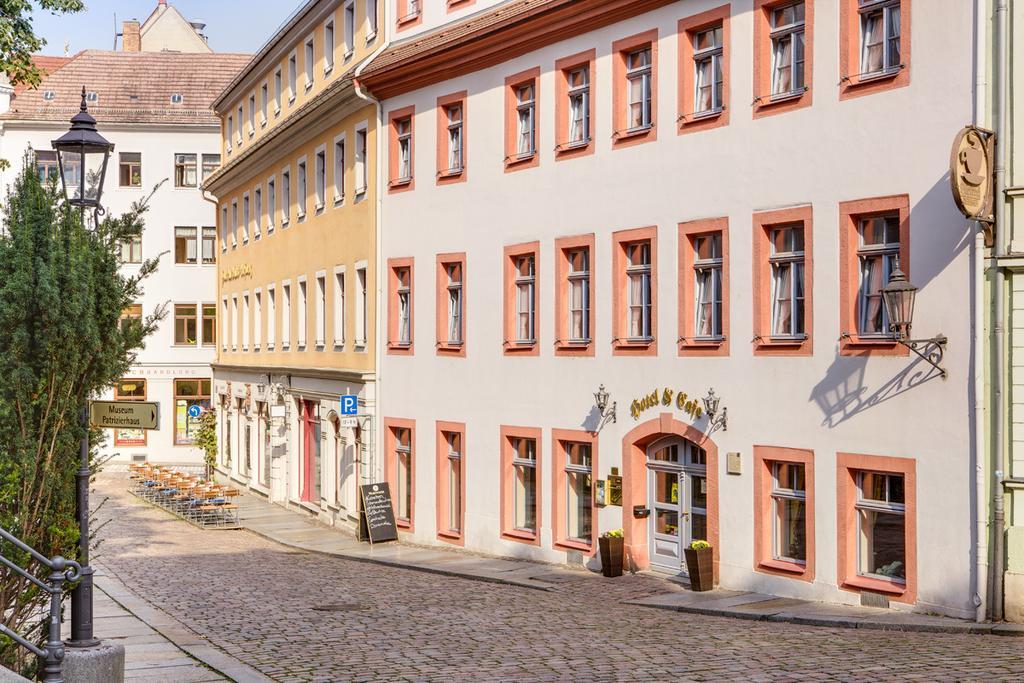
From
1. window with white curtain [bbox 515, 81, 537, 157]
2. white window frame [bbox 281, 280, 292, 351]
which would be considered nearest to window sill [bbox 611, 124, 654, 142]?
window with white curtain [bbox 515, 81, 537, 157]

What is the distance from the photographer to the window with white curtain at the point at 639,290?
22.1 m

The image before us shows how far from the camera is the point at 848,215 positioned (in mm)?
18188

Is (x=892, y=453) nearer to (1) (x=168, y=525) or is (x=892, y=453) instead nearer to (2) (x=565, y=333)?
(2) (x=565, y=333)

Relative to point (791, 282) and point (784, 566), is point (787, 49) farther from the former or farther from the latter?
point (784, 566)

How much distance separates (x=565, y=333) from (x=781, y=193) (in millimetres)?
5947

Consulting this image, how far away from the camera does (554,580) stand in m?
22.4

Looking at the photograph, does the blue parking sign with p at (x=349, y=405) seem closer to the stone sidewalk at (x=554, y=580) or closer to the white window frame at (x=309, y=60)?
the stone sidewalk at (x=554, y=580)

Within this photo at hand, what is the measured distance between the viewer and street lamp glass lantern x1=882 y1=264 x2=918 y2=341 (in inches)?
653

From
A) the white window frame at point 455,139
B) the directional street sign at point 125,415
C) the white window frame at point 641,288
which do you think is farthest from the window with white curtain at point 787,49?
the directional street sign at point 125,415

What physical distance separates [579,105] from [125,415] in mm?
13256

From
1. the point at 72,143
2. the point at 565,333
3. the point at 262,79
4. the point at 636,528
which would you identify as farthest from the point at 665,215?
the point at 262,79

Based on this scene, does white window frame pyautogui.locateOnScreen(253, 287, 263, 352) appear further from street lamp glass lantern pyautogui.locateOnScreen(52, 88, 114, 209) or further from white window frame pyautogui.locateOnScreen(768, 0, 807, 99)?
street lamp glass lantern pyautogui.locateOnScreen(52, 88, 114, 209)

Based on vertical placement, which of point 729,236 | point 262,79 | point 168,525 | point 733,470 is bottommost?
point 168,525

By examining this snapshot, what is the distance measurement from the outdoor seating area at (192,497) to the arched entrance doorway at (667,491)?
50.2ft
